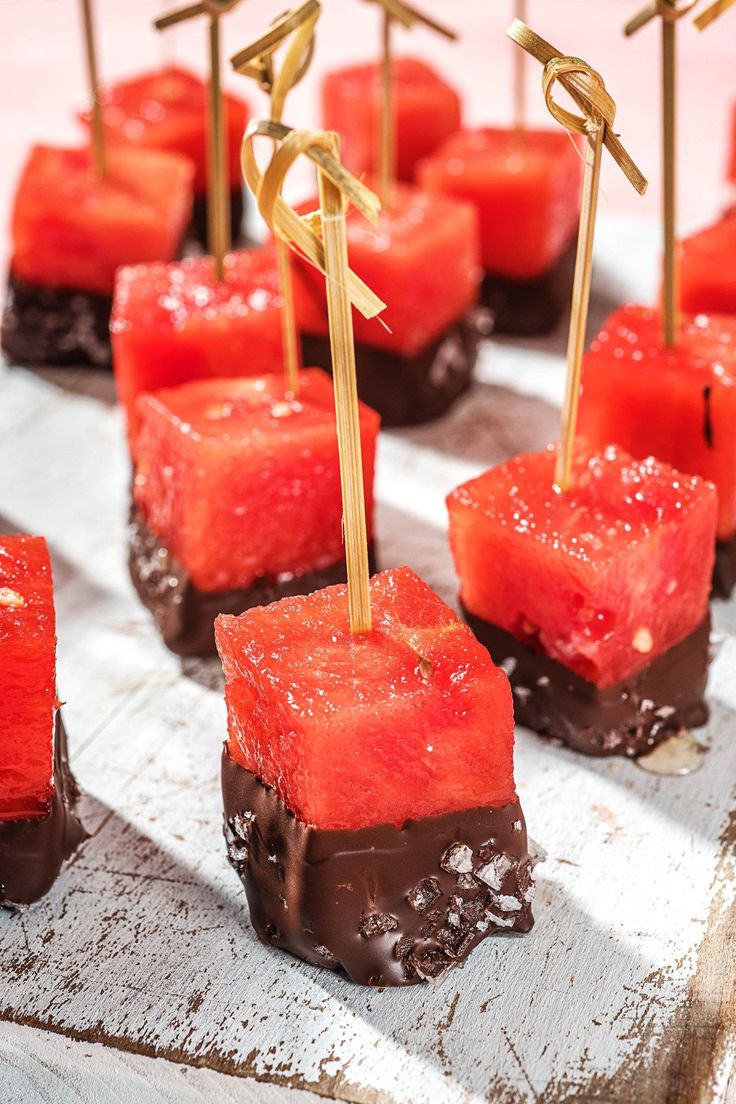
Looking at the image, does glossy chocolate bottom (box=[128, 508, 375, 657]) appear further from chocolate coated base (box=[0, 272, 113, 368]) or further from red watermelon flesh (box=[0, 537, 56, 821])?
chocolate coated base (box=[0, 272, 113, 368])

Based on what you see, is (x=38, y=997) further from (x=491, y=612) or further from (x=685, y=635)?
(x=685, y=635)

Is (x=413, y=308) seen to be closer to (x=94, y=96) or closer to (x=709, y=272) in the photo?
(x=709, y=272)

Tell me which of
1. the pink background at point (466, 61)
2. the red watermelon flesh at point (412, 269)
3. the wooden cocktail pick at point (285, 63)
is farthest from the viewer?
the pink background at point (466, 61)

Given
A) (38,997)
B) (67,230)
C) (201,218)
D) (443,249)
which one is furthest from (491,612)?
(201,218)

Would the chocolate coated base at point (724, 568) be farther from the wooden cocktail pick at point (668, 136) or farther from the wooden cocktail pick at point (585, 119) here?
the wooden cocktail pick at point (585, 119)

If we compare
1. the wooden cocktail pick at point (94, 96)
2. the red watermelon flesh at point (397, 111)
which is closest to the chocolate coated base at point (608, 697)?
the wooden cocktail pick at point (94, 96)

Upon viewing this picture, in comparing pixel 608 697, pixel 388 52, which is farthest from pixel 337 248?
pixel 388 52

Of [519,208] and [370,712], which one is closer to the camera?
[370,712]
